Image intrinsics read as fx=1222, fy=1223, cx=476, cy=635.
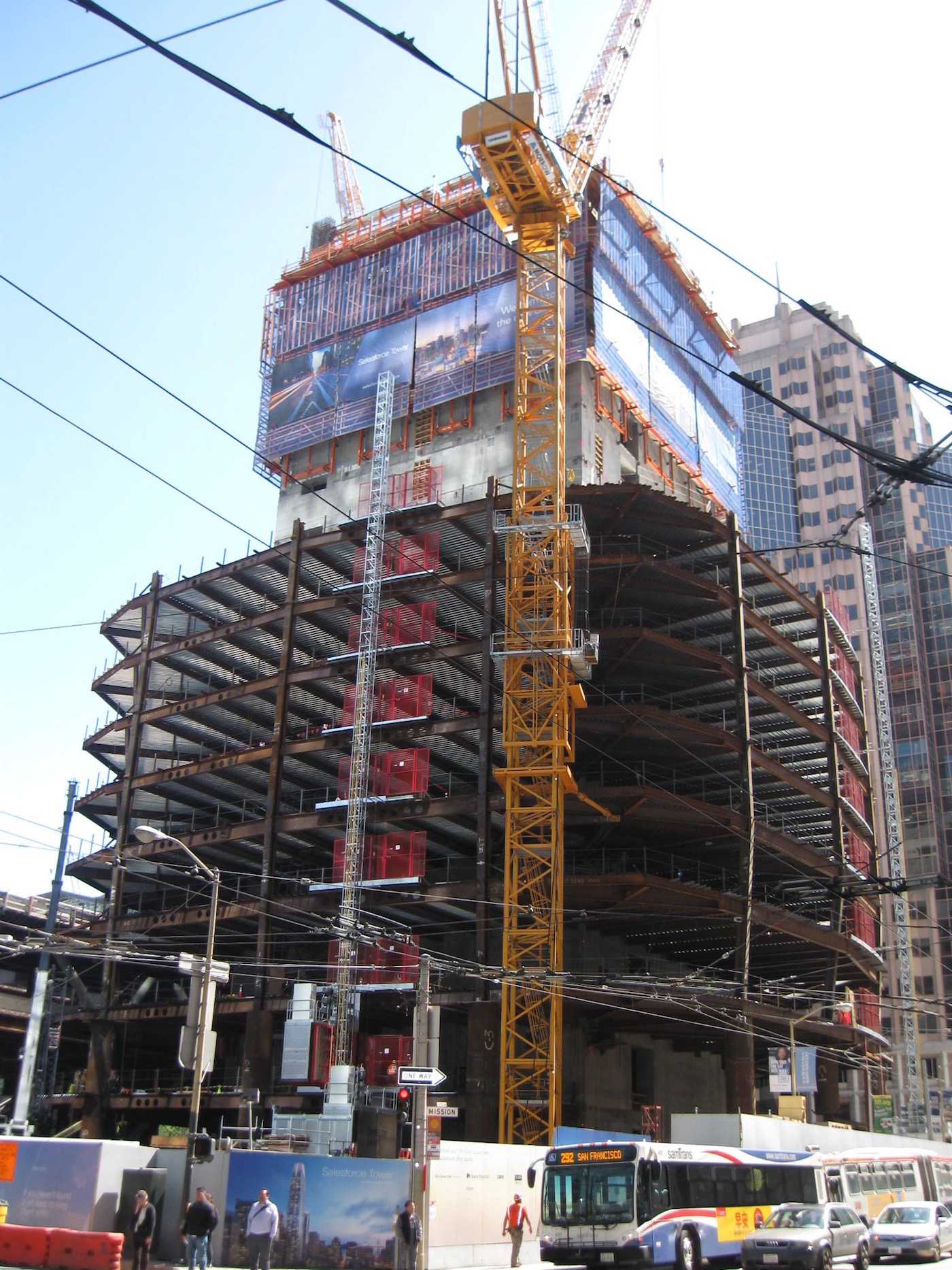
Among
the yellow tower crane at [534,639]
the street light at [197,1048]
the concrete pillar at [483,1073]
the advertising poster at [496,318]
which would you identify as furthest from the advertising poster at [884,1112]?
the street light at [197,1048]

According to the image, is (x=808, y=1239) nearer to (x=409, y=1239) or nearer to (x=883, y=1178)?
(x=409, y=1239)

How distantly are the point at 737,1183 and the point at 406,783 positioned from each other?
1387 inches

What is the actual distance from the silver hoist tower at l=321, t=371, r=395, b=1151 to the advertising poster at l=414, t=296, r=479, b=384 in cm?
1070

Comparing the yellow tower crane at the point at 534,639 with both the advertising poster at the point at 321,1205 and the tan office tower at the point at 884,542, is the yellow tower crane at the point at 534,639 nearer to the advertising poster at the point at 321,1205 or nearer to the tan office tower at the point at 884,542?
the advertising poster at the point at 321,1205

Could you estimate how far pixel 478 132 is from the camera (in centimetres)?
5381

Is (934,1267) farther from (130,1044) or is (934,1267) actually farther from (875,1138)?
(130,1044)

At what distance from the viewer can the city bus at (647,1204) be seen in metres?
24.9

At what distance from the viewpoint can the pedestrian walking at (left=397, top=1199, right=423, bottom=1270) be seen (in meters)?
23.0

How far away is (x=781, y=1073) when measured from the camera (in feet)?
177

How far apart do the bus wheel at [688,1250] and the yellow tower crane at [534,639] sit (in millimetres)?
21326

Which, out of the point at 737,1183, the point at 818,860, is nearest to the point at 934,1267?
the point at 737,1183

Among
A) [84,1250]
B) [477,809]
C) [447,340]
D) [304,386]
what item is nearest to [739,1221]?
[84,1250]

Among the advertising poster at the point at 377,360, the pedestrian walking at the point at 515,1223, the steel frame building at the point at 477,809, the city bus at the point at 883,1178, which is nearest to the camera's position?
the pedestrian walking at the point at 515,1223

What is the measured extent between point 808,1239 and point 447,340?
64532 mm
